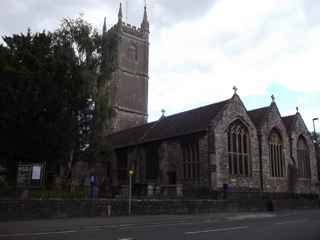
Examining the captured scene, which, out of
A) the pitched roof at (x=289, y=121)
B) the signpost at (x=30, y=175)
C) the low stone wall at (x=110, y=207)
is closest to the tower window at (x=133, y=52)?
the pitched roof at (x=289, y=121)

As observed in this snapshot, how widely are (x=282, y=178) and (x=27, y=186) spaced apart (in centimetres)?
2771

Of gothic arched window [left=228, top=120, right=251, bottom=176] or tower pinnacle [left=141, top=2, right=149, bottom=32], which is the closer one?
gothic arched window [left=228, top=120, right=251, bottom=176]

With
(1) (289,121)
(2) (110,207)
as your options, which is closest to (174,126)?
(1) (289,121)

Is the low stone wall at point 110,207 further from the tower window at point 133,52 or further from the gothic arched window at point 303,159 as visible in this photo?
the tower window at point 133,52

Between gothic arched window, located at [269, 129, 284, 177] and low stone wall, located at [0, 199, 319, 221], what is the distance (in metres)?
8.81

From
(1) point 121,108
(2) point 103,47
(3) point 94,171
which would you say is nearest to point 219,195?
(2) point 103,47

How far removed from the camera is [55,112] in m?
26.3

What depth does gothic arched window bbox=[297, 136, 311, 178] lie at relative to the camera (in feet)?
139

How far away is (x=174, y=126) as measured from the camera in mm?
40125

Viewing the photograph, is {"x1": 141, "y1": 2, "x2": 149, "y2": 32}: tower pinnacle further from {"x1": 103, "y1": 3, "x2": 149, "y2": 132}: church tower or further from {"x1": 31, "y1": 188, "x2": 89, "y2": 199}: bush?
{"x1": 31, "y1": 188, "x2": 89, "y2": 199}: bush

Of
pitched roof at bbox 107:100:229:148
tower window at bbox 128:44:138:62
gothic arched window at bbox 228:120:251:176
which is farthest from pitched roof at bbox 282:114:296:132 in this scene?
tower window at bbox 128:44:138:62

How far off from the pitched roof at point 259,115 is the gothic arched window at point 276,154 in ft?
6.19

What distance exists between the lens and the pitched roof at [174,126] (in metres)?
36.1

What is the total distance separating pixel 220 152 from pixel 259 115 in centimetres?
892
